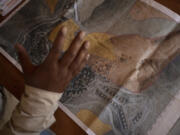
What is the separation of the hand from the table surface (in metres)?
0.16

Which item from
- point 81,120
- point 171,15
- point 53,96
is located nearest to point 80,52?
point 53,96

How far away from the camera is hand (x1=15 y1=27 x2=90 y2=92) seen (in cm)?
36

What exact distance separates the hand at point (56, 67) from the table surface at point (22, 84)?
16 centimetres

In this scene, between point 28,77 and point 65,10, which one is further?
point 65,10

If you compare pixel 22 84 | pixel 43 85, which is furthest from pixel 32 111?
pixel 22 84

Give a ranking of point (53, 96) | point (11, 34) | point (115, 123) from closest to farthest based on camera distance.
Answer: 1. point (53, 96)
2. point (115, 123)
3. point (11, 34)

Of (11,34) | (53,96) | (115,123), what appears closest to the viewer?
(53,96)

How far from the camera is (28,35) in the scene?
22.2 inches

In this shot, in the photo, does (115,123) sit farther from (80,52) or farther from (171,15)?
(171,15)

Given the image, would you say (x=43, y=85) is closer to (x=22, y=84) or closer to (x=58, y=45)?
(x=58, y=45)

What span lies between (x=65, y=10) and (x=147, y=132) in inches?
16.1

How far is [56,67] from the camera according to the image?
36 cm

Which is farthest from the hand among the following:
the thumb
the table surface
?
the table surface

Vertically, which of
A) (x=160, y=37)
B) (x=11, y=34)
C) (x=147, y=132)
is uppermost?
(x=11, y=34)
